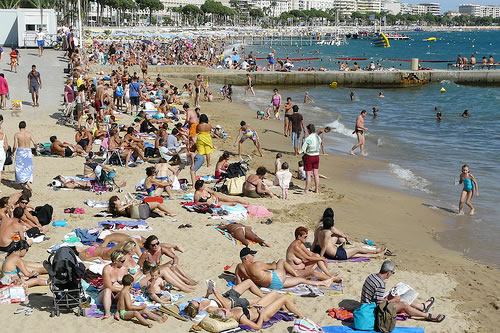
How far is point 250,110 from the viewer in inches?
1090

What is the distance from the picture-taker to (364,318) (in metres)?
7.34

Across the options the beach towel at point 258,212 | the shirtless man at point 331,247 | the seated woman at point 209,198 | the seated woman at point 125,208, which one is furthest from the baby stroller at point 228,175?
the shirtless man at point 331,247

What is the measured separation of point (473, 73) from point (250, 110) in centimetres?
2135

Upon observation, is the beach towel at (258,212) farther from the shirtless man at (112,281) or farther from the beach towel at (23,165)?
the beach towel at (23,165)

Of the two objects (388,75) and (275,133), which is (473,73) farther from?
(275,133)

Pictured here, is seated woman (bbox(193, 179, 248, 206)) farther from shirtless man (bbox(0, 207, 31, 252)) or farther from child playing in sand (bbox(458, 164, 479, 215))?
child playing in sand (bbox(458, 164, 479, 215))

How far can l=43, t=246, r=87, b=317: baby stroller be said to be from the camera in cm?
718

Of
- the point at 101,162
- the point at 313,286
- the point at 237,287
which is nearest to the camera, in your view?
the point at 237,287

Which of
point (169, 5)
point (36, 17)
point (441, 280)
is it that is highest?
point (169, 5)

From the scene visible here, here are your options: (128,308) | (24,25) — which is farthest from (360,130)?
(24,25)

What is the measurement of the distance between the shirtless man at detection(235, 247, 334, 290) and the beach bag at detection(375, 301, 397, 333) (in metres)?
1.35

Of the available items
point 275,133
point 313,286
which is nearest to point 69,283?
point 313,286

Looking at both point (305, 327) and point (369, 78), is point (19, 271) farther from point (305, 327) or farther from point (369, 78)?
point (369, 78)

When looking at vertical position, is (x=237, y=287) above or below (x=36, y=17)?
below
